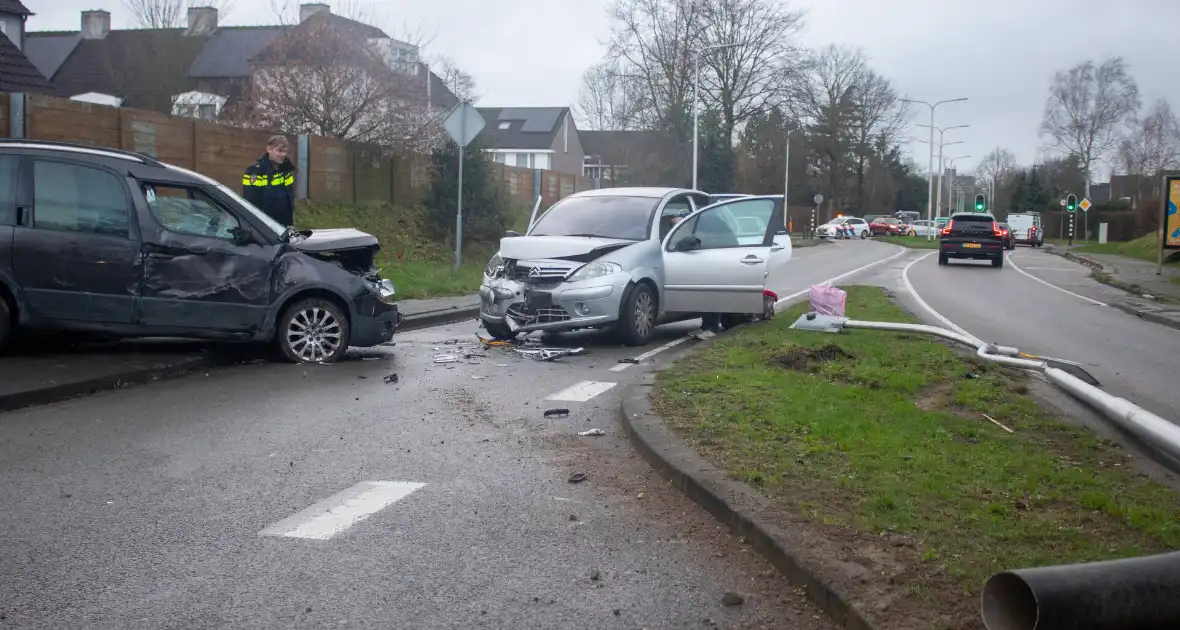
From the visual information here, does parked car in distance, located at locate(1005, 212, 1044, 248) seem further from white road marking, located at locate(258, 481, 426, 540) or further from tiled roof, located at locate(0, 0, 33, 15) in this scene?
white road marking, located at locate(258, 481, 426, 540)

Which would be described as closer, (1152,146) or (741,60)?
(741,60)

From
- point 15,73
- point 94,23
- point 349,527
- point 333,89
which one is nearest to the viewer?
point 349,527

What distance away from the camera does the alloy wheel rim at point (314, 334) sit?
1051cm

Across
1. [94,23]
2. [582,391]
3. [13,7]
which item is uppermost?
[94,23]

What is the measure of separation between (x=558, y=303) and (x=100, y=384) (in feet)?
15.8

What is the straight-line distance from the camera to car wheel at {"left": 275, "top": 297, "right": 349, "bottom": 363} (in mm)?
10445

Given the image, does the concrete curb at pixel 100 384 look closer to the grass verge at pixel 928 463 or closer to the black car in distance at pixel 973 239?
the grass verge at pixel 928 463

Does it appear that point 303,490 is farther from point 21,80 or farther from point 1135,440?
point 21,80

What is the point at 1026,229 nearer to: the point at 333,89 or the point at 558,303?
the point at 333,89

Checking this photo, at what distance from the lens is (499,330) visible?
1248 centimetres

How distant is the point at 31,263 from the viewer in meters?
9.25

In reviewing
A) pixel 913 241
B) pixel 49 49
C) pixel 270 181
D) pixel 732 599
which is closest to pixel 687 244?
pixel 270 181

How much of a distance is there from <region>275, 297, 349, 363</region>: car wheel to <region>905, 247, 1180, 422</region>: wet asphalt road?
7325mm

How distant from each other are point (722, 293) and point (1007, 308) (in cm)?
909
